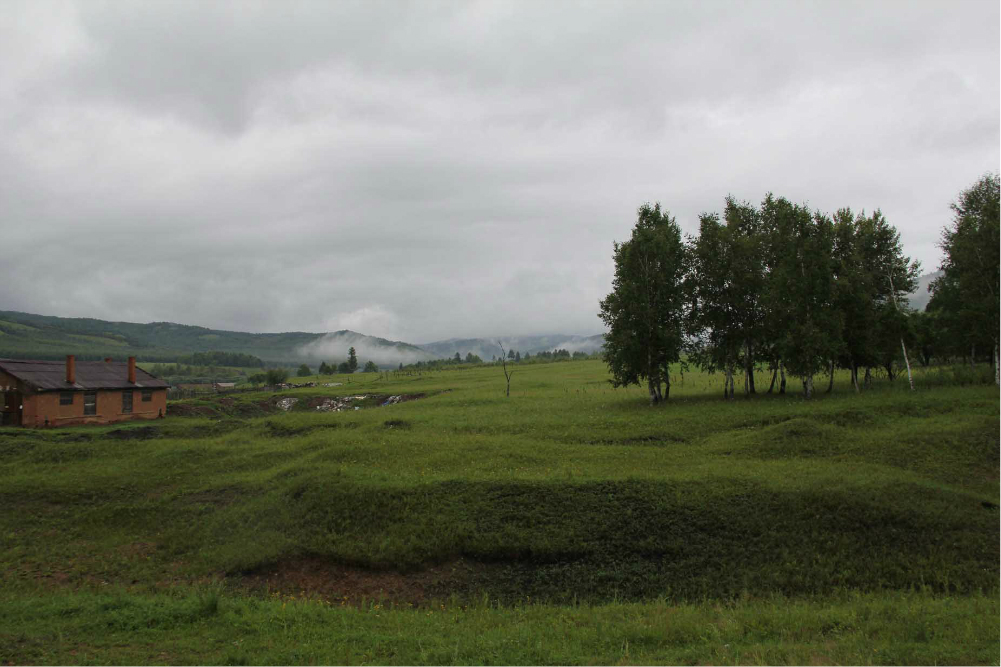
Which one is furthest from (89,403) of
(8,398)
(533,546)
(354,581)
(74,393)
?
(533,546)

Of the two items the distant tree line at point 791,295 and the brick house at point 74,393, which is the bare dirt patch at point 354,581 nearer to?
the distant tree line at point 791,295

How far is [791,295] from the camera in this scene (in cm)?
3572

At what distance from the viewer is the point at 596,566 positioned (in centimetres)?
1672

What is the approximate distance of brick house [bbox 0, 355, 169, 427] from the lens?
4201cm

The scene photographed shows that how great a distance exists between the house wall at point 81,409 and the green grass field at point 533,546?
1411cm

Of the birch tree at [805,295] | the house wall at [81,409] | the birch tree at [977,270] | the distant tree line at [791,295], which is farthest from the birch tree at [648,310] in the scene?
the house wall at [81,409]

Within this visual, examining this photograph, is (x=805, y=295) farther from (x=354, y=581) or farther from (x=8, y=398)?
(x=8, y=398)

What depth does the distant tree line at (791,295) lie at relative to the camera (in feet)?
111

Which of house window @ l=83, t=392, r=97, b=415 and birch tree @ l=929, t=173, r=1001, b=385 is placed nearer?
birch tree @ l=929, t=173, r=1001, b=385

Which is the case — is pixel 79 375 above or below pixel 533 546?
above

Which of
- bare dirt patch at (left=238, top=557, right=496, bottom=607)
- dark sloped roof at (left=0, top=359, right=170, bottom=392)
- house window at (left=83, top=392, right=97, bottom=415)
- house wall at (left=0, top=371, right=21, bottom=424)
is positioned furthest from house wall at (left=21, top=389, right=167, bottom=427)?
bare dirt patch at (left=238, top=557, right=496, bottom=607)

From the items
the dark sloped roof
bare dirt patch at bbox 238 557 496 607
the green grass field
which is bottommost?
bare dirt patch at bbox 238 557 496 607

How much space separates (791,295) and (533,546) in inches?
1087

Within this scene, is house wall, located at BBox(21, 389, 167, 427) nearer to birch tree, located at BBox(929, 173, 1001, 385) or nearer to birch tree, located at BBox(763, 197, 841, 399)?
birch tree, located at BBox(763, 197, 841, 399)
